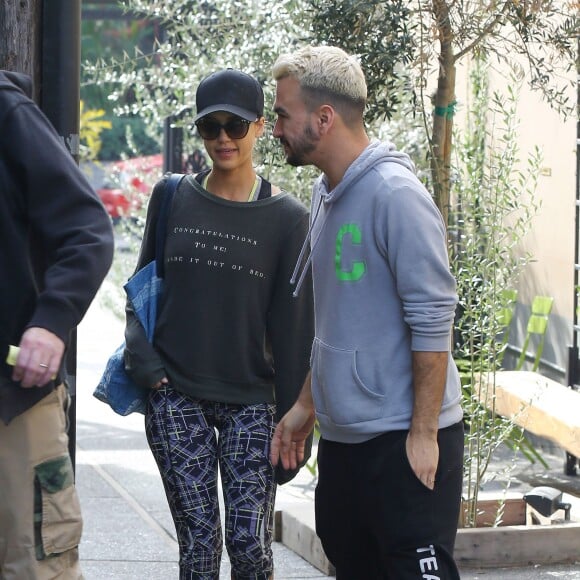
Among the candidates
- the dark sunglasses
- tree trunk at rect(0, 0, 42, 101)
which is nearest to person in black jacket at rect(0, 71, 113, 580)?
the dark sunglasses

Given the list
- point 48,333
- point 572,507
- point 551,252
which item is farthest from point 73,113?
point 551,252

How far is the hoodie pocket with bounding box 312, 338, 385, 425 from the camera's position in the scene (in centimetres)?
329

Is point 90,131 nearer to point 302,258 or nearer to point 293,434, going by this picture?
point 302,258

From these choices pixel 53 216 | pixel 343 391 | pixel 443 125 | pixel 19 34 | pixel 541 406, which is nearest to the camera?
pixel 53 216

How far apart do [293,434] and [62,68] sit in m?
1.44

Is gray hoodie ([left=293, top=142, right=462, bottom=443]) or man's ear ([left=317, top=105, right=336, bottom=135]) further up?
man's ear ([left=317, top=105, right=336, bottom=135])

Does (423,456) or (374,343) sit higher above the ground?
(374,343)

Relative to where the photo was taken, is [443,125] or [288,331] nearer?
[288,331]

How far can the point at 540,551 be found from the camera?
5.48 meters

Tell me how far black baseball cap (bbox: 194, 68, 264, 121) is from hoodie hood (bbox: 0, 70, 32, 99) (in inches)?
32.6

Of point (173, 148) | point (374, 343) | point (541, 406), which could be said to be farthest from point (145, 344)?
point (173, 148)

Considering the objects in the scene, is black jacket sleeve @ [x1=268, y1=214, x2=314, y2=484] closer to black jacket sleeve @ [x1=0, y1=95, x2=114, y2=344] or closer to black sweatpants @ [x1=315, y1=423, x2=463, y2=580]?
black sweatpants @ [x1=315, y1=423, x2=463, y2=580]

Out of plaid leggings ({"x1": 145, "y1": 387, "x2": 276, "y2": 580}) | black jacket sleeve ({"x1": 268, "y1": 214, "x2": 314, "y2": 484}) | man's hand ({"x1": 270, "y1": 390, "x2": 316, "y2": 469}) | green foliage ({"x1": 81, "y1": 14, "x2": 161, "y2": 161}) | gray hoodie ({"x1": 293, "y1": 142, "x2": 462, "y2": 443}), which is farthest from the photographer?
green foliage ({"x1": 81, "y1": 14, "x2": 161, "y2": 161})

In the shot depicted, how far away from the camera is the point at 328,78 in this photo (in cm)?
339
